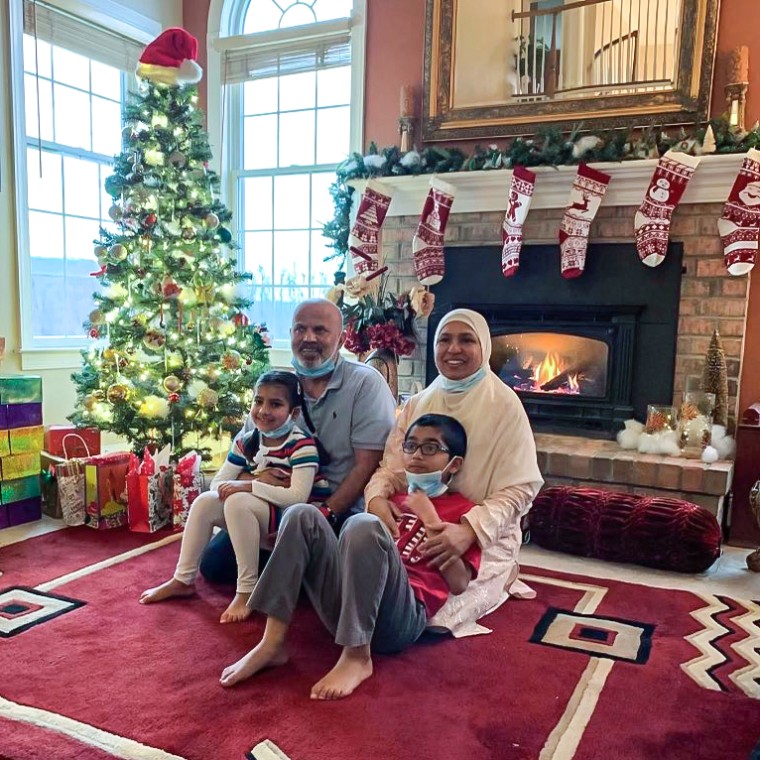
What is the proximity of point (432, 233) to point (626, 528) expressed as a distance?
1.94m

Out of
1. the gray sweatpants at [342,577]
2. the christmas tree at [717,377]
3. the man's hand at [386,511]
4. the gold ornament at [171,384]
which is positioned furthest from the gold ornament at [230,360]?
the christmas tree at [717,377]

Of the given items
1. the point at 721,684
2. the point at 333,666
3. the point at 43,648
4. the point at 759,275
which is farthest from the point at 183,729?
the point at 759,275

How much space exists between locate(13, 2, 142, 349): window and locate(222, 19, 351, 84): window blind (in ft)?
2.25

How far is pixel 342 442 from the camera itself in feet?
7.63

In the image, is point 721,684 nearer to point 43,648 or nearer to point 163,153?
point 43,648

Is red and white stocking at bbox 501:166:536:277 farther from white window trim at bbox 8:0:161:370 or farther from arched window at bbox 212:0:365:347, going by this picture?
white window trim at bbox 8:0:161:370

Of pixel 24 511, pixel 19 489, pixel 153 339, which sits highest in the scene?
pixel 153 339

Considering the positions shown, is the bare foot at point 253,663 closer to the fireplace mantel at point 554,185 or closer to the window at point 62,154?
the fireplace mantel at point 554,185

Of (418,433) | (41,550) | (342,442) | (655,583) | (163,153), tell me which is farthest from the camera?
(163,153)

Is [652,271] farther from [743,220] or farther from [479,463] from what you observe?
[479,463]

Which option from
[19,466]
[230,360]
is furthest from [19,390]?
[230,360]

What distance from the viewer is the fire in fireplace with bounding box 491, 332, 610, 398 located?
3797 millimetres

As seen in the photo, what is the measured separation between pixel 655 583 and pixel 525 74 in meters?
2.77

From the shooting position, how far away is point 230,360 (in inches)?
147
